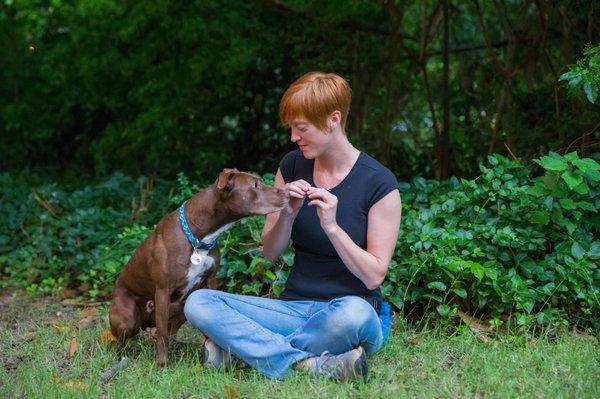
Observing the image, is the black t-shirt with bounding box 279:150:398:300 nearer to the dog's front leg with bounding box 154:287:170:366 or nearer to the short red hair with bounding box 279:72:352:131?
the short red hair with bounding box 279:72:352:131

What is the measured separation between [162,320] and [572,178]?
2451mm

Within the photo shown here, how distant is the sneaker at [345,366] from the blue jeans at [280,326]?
8cm

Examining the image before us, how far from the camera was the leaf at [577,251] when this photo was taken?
491cm

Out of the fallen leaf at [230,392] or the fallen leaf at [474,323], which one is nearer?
the fallen leaf at [230,392]

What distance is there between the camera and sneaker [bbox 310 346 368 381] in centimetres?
387

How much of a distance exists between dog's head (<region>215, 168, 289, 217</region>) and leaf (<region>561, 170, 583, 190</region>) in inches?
68.3

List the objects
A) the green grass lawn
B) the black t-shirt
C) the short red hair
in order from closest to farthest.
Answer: the green grass lawn < the short red hair < the black t-shirt

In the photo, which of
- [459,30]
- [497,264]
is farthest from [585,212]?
[459,30]

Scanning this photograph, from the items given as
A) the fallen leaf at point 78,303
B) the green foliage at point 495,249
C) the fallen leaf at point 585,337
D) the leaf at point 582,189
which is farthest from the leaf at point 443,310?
the fallen leaf at point 78,303

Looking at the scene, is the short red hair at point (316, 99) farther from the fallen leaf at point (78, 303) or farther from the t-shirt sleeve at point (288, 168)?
the fallen leaf at point (78, 303)

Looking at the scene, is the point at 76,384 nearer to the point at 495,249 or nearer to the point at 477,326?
the point at 477,326

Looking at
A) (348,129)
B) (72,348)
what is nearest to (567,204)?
(72,348)

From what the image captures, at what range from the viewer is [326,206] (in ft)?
12.3

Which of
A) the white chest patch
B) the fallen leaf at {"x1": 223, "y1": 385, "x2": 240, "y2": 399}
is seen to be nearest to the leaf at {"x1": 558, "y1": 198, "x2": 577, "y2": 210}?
the white chest patch
